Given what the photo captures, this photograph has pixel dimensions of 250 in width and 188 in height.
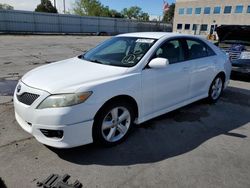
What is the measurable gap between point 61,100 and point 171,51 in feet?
7.10

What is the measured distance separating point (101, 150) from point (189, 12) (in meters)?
60.4

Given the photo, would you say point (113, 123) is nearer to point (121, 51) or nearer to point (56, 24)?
point (121, 51)

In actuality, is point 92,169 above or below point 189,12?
below

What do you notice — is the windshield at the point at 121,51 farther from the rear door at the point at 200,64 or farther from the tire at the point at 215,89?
the tire at the point at 215,89

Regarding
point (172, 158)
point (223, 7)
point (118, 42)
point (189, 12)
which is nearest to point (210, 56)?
point (118, 42)

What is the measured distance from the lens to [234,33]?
8109mm

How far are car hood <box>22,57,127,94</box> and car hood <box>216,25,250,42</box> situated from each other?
19.8 feet

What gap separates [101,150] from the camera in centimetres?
318

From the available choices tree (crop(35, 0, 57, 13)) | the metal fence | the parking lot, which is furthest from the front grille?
tree (crop(35, 0, 57, 13))

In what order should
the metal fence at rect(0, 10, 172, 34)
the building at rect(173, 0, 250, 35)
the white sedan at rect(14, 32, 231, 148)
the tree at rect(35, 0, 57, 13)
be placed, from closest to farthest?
the white sedan at rect(14, 32, 231, 148)
the metal fence at rect(0, 10, 172, 34)
the building at rect(173, 0, 250, 35)
the tree at rect(35, 0, 57, 13)

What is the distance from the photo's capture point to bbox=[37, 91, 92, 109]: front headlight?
2.69m

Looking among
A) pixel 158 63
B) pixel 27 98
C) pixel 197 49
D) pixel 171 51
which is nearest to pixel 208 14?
pixel 197 49

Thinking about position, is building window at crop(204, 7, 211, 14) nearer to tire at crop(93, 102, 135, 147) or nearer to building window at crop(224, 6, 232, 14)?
building window at crop(224, 6, 232, 14)

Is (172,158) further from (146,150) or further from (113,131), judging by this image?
(113,131)
